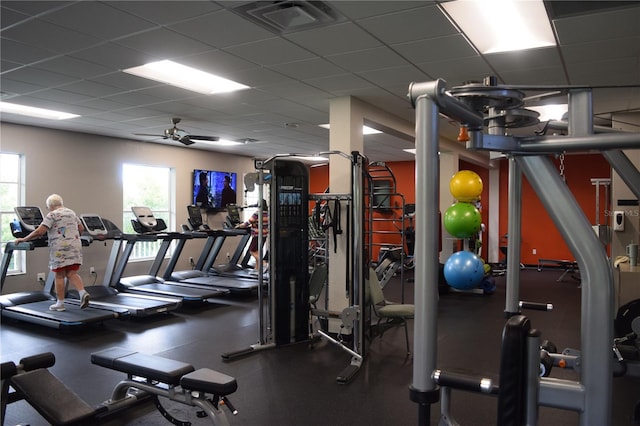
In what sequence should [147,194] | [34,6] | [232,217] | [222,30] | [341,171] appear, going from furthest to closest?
1. [232,217]
2. [147,194]
3. [341,171]
4. [222,30]
5. [34,6]

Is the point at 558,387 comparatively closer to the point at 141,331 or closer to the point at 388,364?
Answer: the point at 388,364

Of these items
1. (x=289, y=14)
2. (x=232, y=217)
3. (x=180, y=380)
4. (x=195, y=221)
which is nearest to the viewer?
(x=180, y=380)

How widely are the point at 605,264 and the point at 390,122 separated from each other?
484 cm

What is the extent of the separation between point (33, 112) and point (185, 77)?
275cm

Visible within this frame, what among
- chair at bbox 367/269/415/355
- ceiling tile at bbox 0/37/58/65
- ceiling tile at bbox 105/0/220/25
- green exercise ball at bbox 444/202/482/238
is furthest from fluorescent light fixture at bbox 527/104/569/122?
ceiling tile at bbox 0/37/58/65

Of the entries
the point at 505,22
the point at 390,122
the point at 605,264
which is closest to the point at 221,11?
the point at 505,22

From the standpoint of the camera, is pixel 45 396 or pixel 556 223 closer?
pixel 556 223

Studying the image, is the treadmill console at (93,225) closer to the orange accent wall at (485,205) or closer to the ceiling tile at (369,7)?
the ceiling tile at (369,7)

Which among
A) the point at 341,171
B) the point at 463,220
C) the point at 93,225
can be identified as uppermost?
the point at 341,171

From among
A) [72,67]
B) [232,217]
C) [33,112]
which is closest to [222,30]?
[72,67]

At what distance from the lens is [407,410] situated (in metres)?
3.12

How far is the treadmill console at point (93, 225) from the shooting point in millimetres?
6336

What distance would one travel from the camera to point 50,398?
88.4 inches

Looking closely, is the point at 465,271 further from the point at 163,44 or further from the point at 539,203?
the point at 539,203
